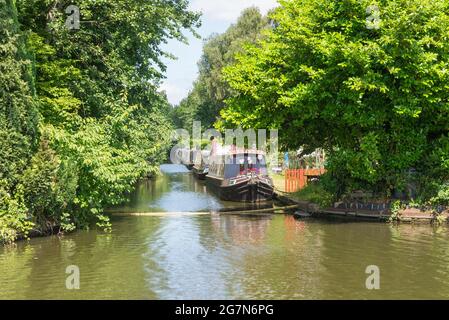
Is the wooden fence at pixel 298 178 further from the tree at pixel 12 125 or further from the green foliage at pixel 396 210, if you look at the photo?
the tree at pixel 12 125

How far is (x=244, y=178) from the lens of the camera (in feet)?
121

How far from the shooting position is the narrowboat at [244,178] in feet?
119

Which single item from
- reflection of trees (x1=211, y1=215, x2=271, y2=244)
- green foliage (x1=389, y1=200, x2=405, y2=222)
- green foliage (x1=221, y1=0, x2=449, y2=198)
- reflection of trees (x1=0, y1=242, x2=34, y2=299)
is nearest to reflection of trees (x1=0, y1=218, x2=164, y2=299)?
reflection of trees (x1=0, y1=242, x2=34, y2=299)

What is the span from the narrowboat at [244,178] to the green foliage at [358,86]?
8.77 m

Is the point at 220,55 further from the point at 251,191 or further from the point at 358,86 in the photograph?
the point at 358,86

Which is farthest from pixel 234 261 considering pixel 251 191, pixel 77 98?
pixel 251 191

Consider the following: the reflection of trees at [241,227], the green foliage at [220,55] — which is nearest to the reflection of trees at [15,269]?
the reflection of trees at [241,227]

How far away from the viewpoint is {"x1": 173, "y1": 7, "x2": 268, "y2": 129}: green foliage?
63.6m

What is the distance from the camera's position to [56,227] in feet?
69.7

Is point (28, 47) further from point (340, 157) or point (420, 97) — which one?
point (420, 97)

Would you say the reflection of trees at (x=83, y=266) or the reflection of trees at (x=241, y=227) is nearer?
the reflection of trees at (x=83, y=266)

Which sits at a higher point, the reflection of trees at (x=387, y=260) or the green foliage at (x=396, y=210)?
the green foliage at (x=396, y=210)

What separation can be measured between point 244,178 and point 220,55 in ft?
107
